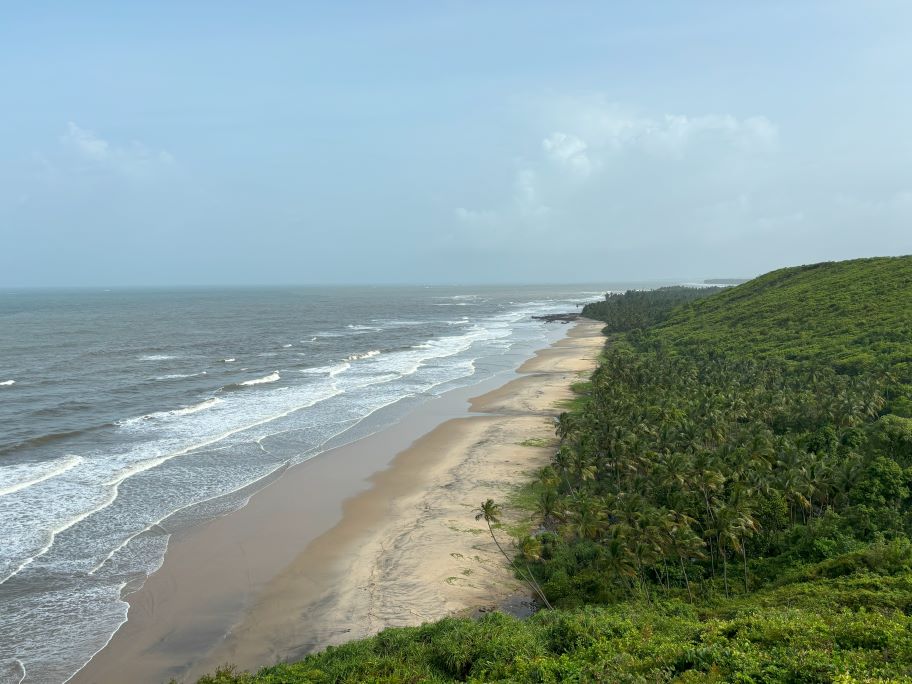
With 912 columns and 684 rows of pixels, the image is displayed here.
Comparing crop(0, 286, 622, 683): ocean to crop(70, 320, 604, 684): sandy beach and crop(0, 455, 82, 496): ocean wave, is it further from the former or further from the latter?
crop(70, 320, 604, 684): sandy beach

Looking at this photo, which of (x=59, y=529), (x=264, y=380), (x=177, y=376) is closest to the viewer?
(x=59, y=529)

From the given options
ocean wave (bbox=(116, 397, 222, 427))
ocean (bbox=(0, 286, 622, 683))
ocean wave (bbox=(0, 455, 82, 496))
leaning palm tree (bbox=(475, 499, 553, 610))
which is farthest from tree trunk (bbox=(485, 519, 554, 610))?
ocean wave (bbox=(116, 397, 222, 427))

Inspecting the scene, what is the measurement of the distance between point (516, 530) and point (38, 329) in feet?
467

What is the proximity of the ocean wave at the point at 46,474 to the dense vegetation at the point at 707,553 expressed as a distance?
27.9 m

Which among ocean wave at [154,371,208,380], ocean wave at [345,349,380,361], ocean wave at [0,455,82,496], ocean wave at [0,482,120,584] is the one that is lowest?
ocean wave at [0,482,120,584]

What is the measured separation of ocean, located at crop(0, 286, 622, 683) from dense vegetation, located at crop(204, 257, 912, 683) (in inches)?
488

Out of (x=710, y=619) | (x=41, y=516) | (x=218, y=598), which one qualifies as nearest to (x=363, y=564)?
(x=218, y=598)

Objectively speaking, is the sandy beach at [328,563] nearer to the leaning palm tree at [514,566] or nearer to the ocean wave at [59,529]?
the leaning palm tree at [514,566]

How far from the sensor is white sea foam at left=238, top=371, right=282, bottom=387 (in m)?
75.6

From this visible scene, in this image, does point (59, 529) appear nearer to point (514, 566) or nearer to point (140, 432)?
point (140, 432)

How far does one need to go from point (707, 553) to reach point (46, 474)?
4220 cm

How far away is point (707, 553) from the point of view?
29.9m

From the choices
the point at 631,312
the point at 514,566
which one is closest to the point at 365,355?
the point at 514,566

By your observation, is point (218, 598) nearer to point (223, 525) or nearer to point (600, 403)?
point (223, 525)
